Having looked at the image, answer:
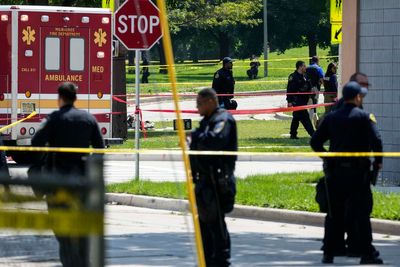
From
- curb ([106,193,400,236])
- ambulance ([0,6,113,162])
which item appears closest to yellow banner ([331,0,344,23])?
ambulance ([0,6,113,162])

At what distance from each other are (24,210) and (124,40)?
42.7 ft

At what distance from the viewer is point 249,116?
3762 cm

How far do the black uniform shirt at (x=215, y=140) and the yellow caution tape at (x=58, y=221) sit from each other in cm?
569

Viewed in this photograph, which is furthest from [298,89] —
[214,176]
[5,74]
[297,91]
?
[214,176]

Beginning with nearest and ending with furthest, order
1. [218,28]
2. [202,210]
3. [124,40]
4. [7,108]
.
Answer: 1. [202,210]
2. [124,40]
3. [7,108]
4. [218,28]

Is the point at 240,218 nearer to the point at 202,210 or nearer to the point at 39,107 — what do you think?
the point at 202,210

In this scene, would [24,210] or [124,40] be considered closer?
[24,210]

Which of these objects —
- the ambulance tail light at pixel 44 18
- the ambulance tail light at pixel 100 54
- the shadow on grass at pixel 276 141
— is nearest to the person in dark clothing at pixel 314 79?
the shadow on grass at pixel 276 141

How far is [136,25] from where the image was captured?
712 inches

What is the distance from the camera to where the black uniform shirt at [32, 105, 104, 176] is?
11.6 metres

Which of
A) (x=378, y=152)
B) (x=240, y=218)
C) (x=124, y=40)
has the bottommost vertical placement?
(x=240, y=218)

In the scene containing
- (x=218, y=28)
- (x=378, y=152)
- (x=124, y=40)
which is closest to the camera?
(x=378, y=152)

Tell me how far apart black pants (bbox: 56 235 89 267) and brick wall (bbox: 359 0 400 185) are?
14227 mm

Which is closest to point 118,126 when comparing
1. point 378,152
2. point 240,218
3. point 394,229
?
point 240,218
